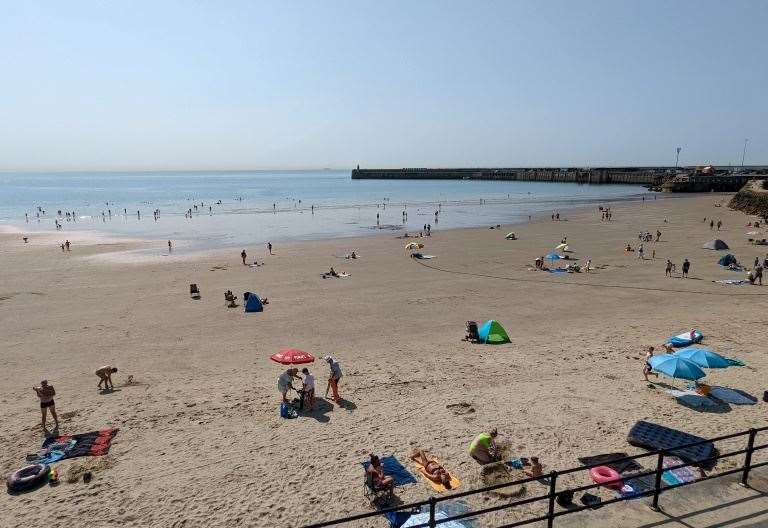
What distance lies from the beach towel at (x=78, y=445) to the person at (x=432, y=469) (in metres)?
6.42

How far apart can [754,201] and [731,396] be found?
58727mm

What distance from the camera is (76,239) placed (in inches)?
1849

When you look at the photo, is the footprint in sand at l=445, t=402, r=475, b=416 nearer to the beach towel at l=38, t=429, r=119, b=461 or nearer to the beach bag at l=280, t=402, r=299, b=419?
the beach bag at l=280, t=402, r=299, b=419

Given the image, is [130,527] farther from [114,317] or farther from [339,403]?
[114,317]

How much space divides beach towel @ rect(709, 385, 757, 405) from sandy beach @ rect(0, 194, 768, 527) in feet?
1.13

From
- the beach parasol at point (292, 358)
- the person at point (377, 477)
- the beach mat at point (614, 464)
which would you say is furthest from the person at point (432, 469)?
the beach parasol at point (292, 358)

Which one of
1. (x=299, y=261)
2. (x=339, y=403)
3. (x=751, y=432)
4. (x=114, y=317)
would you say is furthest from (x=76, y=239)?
(x=751, y=432)

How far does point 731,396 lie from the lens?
11766mm

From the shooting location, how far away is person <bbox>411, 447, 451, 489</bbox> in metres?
8.72

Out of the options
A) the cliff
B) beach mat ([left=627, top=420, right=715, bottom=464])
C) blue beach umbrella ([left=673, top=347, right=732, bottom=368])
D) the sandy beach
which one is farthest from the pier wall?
beach mat ([left=627, top=420, right=715, bottom=464])

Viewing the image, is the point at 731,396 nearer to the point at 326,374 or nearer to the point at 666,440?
the point at 666,440

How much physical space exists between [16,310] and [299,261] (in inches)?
628

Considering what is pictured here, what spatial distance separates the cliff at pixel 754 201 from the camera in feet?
179

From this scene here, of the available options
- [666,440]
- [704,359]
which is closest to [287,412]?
[666,440]
